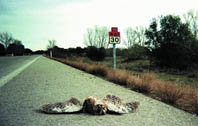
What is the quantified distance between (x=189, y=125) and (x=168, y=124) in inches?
12.3

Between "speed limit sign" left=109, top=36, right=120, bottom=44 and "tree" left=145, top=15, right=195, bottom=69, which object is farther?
"tree" left=145, top=15, right=195, bottom=69

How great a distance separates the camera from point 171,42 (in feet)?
65.0

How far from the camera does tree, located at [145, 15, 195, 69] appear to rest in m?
18.7

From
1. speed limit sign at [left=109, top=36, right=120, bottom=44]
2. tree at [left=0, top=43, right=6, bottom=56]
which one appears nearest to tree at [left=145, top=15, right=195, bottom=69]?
speed limit sign at [left=109, top=36, right=120, bottom=44]

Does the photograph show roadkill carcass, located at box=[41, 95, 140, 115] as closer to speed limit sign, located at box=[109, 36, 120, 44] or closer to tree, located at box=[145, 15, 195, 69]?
speed limit sign, located at box=[109, 36, 120, 44]

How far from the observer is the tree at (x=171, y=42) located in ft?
61.3

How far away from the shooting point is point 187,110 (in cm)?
337

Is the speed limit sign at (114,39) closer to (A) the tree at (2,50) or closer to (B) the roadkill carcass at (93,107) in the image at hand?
(B) the roadkill carcass at (93,107)

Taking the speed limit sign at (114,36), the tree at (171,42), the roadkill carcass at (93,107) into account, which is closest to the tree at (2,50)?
the tree at (171,42)

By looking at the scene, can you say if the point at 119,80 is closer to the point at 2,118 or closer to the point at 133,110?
the point at 133,110

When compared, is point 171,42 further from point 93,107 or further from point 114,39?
point 93,107

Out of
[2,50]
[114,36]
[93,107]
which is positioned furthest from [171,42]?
[2,50]

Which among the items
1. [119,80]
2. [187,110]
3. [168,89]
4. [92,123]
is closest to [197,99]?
[187,110]

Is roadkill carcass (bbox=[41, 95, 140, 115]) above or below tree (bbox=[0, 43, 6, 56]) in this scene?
below
